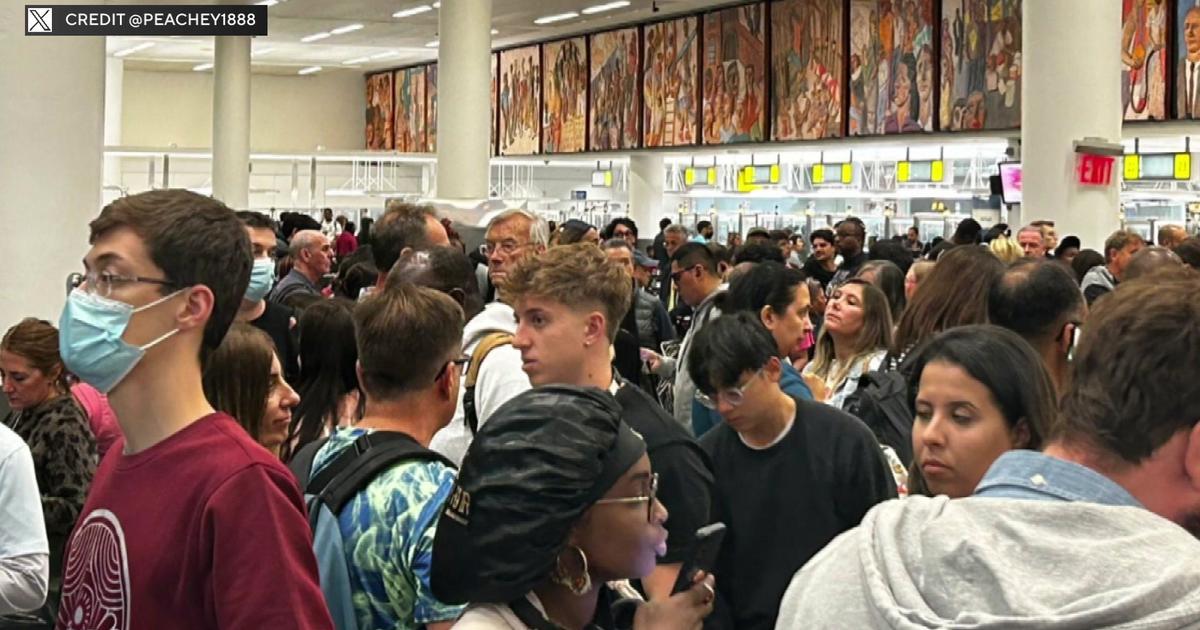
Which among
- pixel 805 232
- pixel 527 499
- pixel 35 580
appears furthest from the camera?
pixel 805 232

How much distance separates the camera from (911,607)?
1.99m

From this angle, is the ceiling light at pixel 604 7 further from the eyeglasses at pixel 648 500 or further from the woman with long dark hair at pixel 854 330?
the eyeglasses at pixel 648 500

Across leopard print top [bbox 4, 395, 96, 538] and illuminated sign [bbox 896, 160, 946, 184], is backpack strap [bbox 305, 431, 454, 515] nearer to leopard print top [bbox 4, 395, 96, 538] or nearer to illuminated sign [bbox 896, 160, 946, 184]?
leopard print top [bbox 4, 395, 96, 538]

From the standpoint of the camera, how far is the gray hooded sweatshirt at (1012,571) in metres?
1.91

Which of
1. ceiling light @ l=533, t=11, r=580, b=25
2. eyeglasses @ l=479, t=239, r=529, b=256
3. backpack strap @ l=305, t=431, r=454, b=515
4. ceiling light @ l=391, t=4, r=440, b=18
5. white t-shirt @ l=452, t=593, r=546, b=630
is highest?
ceiling light @ l=391, t=4, r=440, b=18

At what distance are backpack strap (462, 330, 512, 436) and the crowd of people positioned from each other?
0.5 inches

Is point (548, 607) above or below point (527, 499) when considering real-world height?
below

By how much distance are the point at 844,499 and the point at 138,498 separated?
8.52 ft

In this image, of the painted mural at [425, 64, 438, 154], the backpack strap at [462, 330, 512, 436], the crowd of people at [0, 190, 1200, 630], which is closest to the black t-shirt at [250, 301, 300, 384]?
the crowd of people at [0, 190, 1200, 630]

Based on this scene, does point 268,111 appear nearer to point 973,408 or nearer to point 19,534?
point 19,534

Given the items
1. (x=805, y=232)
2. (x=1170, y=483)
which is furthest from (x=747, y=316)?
(x=805, y=232)

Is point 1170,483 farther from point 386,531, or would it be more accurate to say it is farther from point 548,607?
point 386,531

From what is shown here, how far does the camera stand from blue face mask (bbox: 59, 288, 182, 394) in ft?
9.59

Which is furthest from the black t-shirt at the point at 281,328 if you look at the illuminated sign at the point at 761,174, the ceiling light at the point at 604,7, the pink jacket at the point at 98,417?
the illuminated sign at the point at 761,174
